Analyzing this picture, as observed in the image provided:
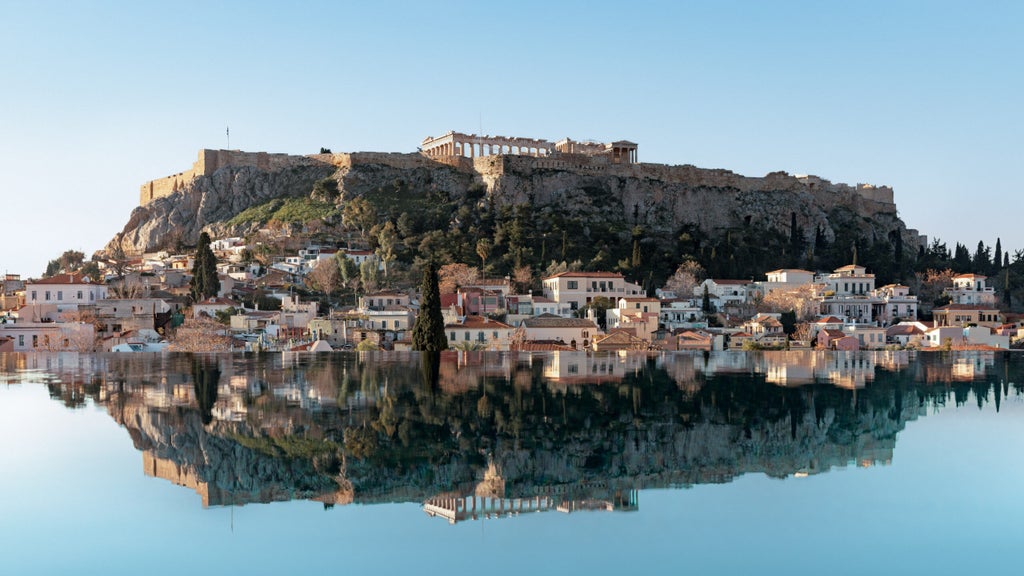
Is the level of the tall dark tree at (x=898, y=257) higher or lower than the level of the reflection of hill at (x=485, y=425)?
higher

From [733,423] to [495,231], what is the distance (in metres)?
38.8

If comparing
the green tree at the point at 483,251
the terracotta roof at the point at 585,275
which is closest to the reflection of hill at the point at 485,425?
the terracotta roof at the point at 585,275

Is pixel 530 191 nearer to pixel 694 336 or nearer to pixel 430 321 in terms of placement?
pixel 694 336

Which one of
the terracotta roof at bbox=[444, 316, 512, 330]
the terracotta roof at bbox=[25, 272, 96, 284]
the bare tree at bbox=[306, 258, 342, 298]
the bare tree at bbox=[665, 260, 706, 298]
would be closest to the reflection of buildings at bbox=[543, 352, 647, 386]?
the terracotta roof at bbox=[444, 316, 512, 330]

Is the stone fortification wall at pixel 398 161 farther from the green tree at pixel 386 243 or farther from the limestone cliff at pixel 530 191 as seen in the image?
the green tree at pixel 386 243

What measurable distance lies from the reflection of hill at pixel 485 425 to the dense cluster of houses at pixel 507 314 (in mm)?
10130

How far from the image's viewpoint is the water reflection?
10773mm

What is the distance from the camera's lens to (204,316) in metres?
39.1

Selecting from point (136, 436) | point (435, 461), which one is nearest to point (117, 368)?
point (136, 436)

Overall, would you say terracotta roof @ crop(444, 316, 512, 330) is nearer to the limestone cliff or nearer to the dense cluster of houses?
the dense cluster of houses

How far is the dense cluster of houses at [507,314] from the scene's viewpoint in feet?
122

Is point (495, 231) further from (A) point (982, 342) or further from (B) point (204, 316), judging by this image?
(A) point (982, 342)

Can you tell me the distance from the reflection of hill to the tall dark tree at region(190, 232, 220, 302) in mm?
14481

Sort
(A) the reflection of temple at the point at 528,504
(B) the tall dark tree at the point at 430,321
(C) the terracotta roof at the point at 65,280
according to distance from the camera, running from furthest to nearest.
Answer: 1. (C) the terracotta roof at the point at 65,280
2. (B) the tall dark tree at the point at 430,321
3. (A) the reflection of temple at the point at 528,504
